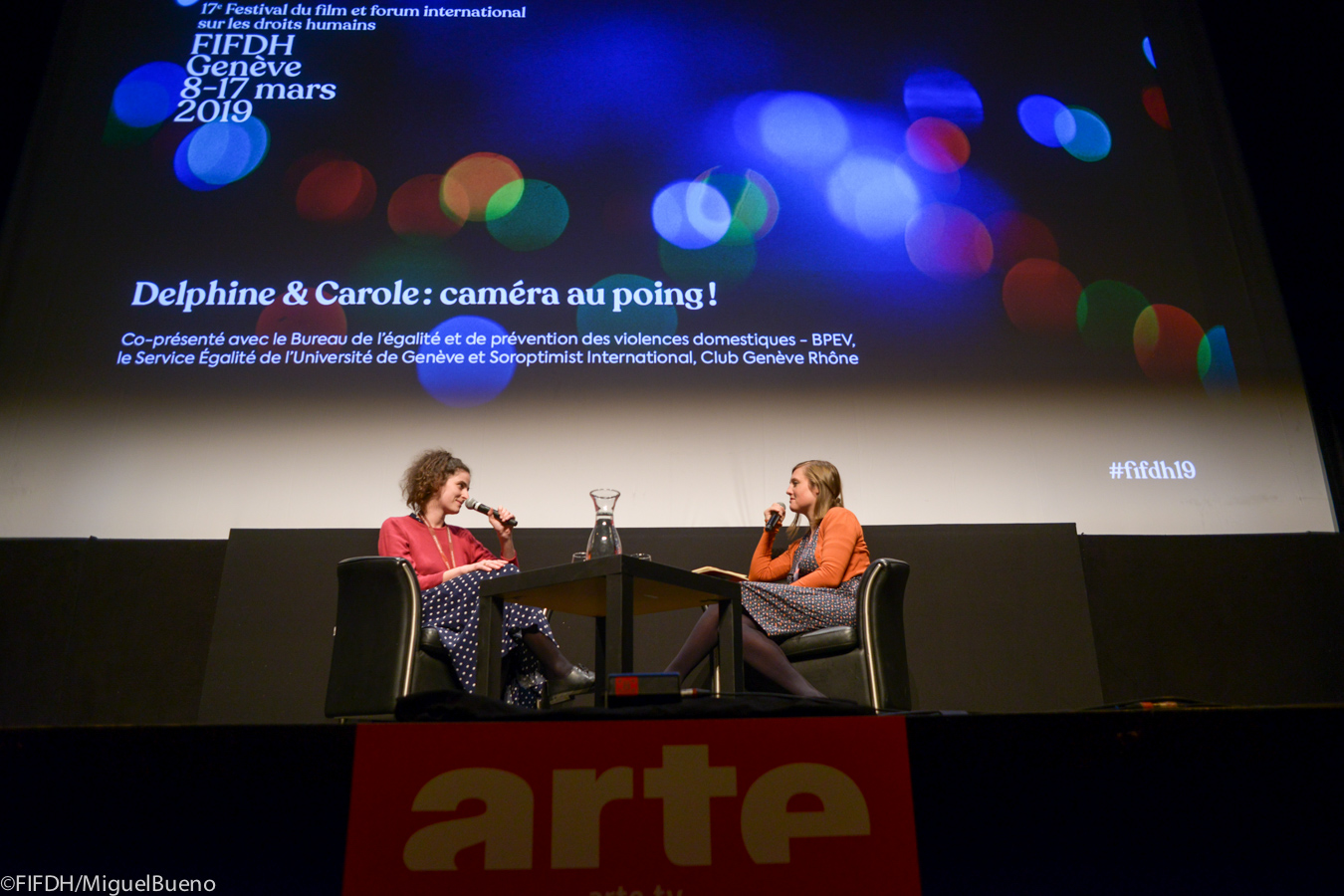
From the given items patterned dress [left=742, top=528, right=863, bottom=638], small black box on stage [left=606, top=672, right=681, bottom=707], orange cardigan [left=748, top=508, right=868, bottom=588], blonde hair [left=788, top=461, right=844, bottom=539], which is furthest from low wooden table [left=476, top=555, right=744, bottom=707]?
small black box on stage [left=606, top=672, right=681, bottom=707]

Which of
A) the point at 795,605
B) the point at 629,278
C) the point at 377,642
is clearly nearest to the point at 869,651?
the point at 795,605

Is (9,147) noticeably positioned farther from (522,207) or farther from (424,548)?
(424,548)

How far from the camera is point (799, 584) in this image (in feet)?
9.42

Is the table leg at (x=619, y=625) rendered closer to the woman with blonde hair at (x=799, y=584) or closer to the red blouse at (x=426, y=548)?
the woman with blonde hair at (x=799, y=584)

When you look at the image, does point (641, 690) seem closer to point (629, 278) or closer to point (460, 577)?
point (460, 577)

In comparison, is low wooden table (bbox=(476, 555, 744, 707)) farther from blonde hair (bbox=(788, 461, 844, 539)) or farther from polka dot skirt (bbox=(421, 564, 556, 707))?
blonde hair (bbox=(788, 461, 844, 539))

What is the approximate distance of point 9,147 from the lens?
3.64 metres

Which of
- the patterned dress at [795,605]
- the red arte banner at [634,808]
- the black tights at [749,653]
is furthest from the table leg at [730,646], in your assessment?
the red arte banner at [634,808]

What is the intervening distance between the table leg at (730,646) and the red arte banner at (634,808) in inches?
65.8

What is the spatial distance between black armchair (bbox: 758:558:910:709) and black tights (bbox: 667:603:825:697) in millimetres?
80

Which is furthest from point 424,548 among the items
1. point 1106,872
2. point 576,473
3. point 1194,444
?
point 1194,444

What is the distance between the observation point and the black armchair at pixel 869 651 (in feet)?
8.68

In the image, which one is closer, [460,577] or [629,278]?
[460,577]

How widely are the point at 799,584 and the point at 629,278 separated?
1438 mm
